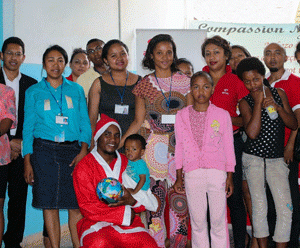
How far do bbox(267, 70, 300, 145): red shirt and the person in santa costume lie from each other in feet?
5.36

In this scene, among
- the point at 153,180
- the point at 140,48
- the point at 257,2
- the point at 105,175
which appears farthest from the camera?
the point at 257,2

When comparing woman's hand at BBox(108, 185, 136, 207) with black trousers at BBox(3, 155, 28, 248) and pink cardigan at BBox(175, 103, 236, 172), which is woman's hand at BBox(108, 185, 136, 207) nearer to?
pink cardigan at BBox(175, 103, 236, 172)

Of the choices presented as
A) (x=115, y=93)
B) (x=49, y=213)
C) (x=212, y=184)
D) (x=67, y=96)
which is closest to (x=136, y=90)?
(x=115, y=93)

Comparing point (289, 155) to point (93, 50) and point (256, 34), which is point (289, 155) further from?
point (256, 34)

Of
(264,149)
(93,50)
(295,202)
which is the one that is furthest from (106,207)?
(93,50)

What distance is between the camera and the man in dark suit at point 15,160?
355 cm

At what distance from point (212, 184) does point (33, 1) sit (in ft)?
9.78

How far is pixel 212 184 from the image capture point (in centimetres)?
289

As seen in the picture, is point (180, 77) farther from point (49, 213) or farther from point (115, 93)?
point (49, 213)

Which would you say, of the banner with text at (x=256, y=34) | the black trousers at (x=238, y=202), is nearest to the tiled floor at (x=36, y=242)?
the black trousers at (x=238, y=202)

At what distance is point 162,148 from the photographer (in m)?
3.12

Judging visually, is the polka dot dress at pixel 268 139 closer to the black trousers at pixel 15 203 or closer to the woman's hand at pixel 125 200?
the woman's hand at pixel 125 200

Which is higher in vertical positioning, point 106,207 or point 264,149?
point 264,149

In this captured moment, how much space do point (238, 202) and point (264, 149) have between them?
1.77 feet
